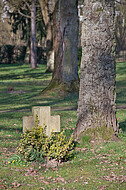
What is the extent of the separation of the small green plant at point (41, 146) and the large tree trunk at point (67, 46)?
32.6 ft

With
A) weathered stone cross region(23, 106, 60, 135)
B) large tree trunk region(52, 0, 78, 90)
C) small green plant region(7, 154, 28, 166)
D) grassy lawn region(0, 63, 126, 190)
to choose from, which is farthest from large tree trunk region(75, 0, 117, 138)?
large tree trunk region(52, 0, 78, 90)

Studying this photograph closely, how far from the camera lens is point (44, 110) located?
6426 mm

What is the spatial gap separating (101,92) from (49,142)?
1755 millimetres

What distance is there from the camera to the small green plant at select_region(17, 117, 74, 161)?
6215 millimetres

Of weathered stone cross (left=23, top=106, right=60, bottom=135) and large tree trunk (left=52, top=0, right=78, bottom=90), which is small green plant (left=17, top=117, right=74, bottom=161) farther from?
large tree trunk (left=52, top=0, right=78, bottom=90)

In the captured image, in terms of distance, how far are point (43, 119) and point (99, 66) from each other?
73.5 inches

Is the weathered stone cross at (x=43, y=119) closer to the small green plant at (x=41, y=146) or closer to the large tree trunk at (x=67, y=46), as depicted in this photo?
the small green plant at (x=41, y=146)

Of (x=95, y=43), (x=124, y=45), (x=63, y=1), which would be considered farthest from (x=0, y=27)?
(x=95, y=43)

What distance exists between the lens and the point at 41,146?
6527 millimetres

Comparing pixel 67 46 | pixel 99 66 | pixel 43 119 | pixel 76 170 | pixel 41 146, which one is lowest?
pixel 76 170

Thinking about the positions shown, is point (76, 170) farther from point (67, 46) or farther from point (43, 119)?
point (67, 46)

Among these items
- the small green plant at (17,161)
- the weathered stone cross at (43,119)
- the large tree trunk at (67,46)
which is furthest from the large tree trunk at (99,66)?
the large tree trunk at (67,46)

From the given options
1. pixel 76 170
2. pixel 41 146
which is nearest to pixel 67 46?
pixel 41 146

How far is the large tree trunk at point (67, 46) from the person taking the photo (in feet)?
53.0
